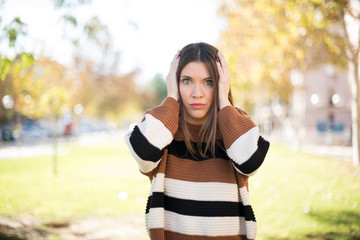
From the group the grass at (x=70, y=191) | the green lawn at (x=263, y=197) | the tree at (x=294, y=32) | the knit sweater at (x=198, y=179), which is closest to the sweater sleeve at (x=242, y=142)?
the knit sweater at (x=198, y=179)

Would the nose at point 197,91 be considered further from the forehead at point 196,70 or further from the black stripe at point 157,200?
the black stripe at point 157,200

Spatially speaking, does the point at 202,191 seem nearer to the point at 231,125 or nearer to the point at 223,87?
the point at 231,125

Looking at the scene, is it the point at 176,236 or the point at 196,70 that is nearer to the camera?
the point at 176,236

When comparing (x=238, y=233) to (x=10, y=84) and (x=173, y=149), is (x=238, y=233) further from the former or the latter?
(x=10, y=84)

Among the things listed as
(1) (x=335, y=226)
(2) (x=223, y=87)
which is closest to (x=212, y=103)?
(2) (x=223, y=87)

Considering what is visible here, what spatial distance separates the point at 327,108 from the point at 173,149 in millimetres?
33519

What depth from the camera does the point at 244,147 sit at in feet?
5.86

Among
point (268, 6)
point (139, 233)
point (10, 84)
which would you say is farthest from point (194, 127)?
point (10, 84)

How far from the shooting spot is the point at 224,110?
1948 millimetres

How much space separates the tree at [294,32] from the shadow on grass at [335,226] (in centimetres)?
247

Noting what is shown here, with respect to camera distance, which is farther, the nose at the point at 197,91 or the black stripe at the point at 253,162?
the nose at the point at 197,91

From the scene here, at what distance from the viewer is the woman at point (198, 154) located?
177 centimetres

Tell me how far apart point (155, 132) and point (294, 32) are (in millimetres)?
7639

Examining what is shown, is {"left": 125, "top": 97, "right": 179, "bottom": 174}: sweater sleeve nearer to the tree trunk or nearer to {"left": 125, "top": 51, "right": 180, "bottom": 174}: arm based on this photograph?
{"left": 125, "top": 51, "right": 180, "bottom": 174}: arm
